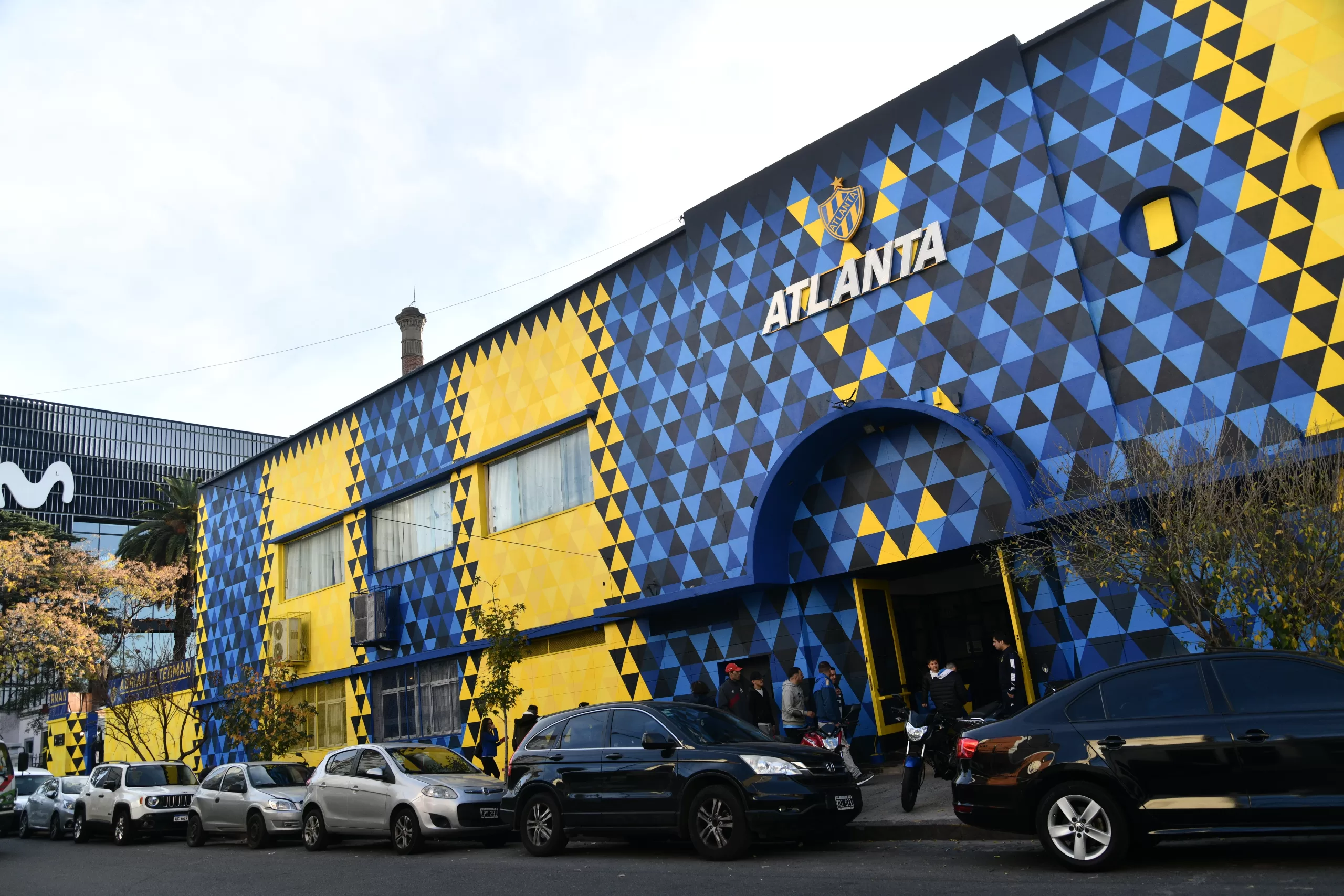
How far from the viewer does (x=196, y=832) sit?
688 inches

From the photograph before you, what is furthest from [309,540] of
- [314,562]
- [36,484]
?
[36,484]

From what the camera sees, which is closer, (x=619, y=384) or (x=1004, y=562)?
(x=1004, y=562)

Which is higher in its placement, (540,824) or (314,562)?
(314,562)

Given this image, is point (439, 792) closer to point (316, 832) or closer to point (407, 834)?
point (407, 834)

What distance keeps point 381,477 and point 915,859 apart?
19.5 m

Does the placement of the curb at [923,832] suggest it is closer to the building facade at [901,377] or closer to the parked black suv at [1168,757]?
the parked black suv at [1168,757]

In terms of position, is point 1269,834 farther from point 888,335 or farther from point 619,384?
point 619,384

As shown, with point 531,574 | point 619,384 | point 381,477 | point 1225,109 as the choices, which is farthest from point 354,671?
point 1225,109

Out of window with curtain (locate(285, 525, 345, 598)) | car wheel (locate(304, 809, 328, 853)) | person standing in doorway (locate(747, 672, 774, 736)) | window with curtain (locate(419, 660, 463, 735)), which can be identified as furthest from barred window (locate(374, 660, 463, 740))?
person standing in doorway (locate(747, 672, 774, 736))

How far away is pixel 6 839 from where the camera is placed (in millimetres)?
22156

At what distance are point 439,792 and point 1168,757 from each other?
9069 millimetres

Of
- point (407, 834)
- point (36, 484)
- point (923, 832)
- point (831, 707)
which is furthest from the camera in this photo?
point (36, 484)

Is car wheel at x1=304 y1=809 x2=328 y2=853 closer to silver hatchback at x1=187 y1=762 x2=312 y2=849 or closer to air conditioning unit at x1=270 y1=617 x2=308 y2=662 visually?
silver hatchback at x1=187 y1=762 x2=312 y2=849

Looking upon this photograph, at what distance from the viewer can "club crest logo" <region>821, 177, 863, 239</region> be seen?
54.1ft
